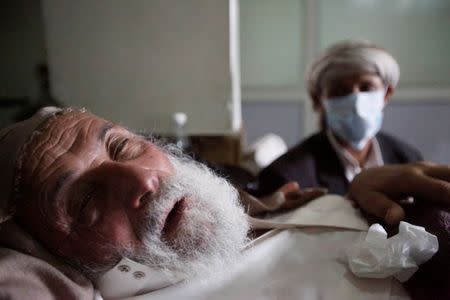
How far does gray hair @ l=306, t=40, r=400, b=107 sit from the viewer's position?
1.32 meters

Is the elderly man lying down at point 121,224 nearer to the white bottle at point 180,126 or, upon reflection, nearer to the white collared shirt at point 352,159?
the white collared shirt at point 352,159

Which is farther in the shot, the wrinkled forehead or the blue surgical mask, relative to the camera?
the blue surgical mask

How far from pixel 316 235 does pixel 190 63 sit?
891 mm

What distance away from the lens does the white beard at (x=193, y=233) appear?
642mm

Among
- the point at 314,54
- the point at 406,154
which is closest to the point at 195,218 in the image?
the point at 406,154

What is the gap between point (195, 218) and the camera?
673 millimetres

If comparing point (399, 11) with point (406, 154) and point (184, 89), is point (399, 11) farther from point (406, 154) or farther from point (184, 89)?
point (184, 89)

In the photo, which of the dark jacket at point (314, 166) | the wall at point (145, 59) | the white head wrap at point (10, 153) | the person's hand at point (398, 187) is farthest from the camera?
the wall at point (145, 59)

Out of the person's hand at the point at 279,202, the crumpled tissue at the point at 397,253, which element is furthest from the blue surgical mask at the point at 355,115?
the crumpled tissue at the point at 397,253

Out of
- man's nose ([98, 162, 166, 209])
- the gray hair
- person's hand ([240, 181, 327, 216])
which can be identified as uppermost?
the gray hair

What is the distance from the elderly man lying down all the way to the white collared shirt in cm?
59

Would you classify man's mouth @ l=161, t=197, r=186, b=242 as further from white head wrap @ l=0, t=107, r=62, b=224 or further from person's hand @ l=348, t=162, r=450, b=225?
person's hand @ l=348, t=162, r=450, b=225

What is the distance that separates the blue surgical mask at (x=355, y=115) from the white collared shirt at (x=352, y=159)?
41mm

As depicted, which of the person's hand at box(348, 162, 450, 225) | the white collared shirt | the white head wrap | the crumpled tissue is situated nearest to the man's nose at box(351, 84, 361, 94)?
the white collared shirt
